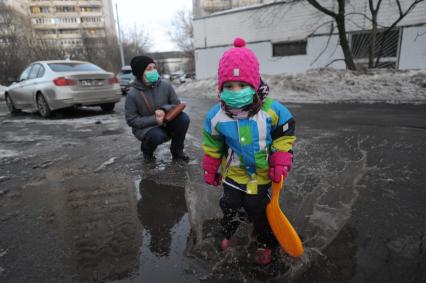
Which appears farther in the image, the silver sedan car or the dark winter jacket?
the silver sedan car

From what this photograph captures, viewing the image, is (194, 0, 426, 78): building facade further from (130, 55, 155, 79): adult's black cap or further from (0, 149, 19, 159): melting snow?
(0, 149, 19, 159): melting snow

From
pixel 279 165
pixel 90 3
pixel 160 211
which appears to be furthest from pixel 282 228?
pixel 90 3

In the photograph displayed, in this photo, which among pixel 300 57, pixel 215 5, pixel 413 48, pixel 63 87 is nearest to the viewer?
pixel 63 87

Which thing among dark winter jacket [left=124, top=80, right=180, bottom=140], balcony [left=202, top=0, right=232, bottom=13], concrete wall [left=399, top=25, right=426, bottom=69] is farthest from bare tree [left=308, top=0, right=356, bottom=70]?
balcony [left=202, top=0, right=232, bottom=13]

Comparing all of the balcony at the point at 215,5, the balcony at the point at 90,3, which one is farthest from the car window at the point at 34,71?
the balcony at the point at 90,3

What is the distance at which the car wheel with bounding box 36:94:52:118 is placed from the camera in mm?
8629

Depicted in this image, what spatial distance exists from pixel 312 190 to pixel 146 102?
220 cm

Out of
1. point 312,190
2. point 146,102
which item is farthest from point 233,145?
point 146,102

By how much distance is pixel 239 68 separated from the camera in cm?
193

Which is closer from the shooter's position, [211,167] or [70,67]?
[211,167]

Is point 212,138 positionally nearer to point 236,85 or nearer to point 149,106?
point 236,85

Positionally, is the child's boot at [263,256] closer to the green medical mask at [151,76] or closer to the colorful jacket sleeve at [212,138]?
the colorful jacket sleeve at [212,138]

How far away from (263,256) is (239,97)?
1.07 meters

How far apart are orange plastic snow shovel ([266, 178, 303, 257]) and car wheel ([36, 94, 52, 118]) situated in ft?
26.9
